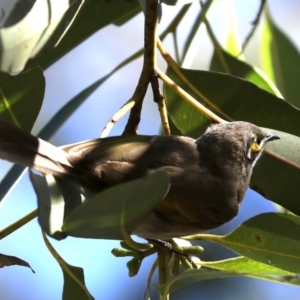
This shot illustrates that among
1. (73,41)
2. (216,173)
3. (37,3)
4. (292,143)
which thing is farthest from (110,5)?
(292,143)

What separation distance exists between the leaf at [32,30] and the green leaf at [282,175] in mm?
830

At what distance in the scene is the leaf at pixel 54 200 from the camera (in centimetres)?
160

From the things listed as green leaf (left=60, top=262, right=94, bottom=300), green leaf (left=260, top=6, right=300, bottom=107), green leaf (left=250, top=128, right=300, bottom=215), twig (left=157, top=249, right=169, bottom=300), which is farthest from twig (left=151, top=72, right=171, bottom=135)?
green leaf (left=260, top=6, right=300, bottom=107)

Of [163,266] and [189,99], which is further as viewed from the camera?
[189,99]

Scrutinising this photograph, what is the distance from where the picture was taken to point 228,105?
2404 millimetres

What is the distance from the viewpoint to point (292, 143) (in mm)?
2227

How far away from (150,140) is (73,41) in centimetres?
62

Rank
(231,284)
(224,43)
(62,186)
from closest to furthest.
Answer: (62,186) → (224,43) → (231,284)

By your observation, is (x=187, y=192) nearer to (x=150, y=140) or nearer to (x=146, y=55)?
(x=150, y=140)

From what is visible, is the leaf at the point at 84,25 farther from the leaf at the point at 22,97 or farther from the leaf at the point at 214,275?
the leaf at the point at 214,275

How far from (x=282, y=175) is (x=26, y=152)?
85 cm

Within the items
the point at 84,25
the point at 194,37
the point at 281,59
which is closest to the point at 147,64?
the point at 84,25

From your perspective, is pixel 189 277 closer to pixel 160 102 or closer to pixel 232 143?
pixel 160 102

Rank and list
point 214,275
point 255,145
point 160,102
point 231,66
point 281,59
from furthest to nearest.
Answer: point 281,59
point 231,66
point 255,145
point 160,102
point 214,275
